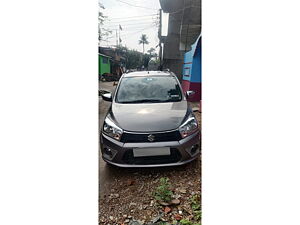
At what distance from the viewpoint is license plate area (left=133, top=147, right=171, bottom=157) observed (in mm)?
1540

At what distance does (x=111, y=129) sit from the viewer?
1677 millimetres

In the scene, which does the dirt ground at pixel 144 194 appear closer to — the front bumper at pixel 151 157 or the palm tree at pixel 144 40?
the front bumper at pixel 151 157

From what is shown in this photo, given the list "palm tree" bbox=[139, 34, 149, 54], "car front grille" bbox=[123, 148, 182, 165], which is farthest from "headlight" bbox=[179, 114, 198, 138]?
"palm tree" bbox=[139, 34, 149, 54]

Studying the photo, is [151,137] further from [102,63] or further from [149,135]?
[102,63]

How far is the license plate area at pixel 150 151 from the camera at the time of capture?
5.05ft

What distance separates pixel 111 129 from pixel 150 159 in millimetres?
461

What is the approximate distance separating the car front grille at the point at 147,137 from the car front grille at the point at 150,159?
3.8 inches

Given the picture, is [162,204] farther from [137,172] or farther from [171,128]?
[171,128]

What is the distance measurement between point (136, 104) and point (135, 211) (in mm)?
1043

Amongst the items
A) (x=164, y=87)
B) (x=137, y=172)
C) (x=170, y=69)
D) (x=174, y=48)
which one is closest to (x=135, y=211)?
(x=137, y=172)

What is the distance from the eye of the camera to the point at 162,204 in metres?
1.39

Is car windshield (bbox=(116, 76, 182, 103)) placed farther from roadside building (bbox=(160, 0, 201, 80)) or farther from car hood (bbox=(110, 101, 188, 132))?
roadside building (bbox=(160, 0, 201, 80))

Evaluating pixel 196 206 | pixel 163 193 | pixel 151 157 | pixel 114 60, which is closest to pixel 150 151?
pixel 151 157

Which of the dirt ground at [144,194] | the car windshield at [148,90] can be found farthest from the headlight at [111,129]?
the car windshield at [148,90]
